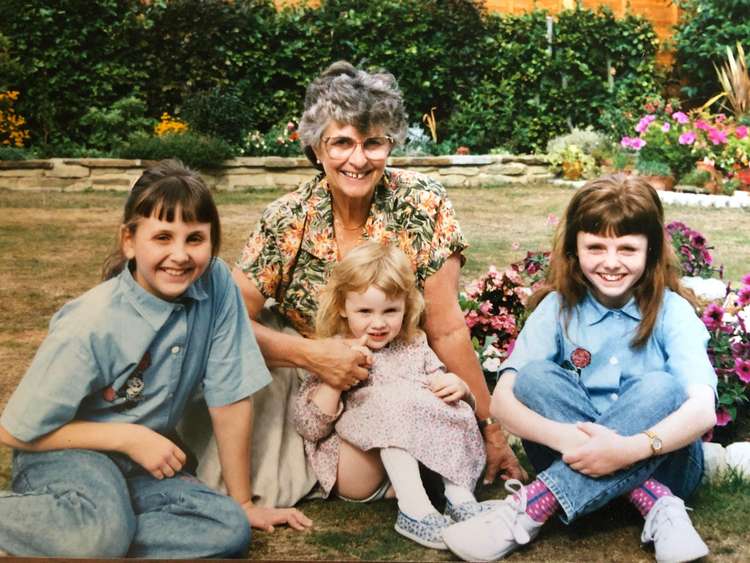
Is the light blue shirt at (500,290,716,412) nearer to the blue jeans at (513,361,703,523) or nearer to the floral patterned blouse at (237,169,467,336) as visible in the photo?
the blue jeans at (513,361,703,523)

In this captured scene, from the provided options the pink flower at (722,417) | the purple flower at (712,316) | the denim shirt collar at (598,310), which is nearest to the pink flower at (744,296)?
the purple flower at (712,316)

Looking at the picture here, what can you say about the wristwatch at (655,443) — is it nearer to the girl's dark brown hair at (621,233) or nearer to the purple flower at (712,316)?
the girl's dark brown hair at (621,233)

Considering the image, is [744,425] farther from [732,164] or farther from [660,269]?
[732,164]

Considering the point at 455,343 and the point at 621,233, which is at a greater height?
the point at 621,233

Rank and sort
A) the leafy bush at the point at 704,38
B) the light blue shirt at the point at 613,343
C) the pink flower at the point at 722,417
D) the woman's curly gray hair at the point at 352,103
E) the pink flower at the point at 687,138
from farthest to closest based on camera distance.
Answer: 1. the pink flower at the point at 687,138
2. the leafy bush at the point at 704,38
3. the pink flower at the point at 722,417
4. the woman's curly gray hair at the point at 352,103
5. the light blue shirt at the point at 613,343

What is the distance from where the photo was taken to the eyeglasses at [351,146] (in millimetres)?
2029

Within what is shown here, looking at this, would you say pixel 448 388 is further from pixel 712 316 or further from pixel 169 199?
pixel 712 316

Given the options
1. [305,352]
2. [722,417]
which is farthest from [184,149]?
[722,417]

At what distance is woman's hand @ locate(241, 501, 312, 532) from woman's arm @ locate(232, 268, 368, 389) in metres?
0.28

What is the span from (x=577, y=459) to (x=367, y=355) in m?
0.49

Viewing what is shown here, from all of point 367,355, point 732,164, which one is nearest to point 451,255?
point 367,355

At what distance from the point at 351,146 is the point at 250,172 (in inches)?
20.1

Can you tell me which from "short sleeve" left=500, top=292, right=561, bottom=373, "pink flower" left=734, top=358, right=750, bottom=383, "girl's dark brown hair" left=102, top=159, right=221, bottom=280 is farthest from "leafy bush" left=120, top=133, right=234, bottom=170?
"pink flower" left=734, top=358, right=750, bottom=383

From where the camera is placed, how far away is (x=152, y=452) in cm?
178
